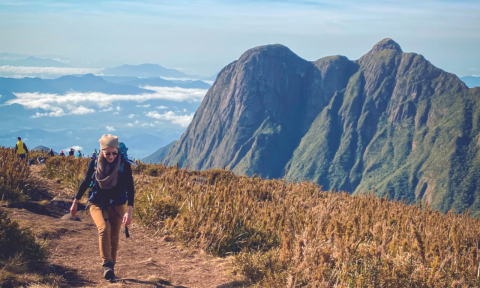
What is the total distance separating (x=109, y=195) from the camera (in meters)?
5.43

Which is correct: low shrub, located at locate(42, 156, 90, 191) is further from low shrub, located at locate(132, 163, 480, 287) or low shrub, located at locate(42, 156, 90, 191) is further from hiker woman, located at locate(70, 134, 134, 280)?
hiker woman, located at locate(70, 134, 134, 280)

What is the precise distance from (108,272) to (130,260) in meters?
1.16

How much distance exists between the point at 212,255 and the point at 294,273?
2.06 metres

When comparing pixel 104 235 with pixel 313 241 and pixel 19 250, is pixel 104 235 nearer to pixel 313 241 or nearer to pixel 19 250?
pixel 19 250

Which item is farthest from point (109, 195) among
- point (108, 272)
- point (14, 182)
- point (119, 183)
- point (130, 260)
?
point (14, 182)

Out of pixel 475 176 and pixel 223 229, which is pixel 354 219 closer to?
pixel 223 229

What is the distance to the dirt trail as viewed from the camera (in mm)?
5309

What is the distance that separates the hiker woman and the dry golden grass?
181 centimetres

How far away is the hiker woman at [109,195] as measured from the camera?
17.0ft

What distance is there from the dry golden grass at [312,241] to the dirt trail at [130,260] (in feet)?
1.05

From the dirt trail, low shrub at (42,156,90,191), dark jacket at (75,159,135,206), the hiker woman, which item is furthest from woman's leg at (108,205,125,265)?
low shrub at (42,156,90,191)

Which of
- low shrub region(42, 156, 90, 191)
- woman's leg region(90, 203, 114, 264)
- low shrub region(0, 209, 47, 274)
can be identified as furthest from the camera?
low shrub region(42, 156, 90, 191)

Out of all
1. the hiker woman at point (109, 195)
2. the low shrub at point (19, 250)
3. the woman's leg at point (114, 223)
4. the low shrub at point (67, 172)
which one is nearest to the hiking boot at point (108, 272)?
the hiker woman at point (109, 195)

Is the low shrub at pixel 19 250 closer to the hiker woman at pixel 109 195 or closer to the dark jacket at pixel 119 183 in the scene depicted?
the hiker woman at pixel 109 195
